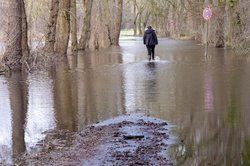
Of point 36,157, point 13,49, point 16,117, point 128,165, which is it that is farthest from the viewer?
point 13,49

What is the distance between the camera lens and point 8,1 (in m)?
22.9

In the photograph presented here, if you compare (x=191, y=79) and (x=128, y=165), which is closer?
(x=128, y=165)

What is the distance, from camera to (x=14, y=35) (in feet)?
74.9

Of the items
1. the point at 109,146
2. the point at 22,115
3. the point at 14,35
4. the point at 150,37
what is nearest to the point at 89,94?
the point at 22,115

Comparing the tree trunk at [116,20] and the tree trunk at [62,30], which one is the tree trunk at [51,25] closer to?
the tree trunk at [62,30]

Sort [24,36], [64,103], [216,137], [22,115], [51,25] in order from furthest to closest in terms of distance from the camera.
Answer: [51,25], [24,36], [64,103], [22,115], [216,137]

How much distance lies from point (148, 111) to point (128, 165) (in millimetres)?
4371

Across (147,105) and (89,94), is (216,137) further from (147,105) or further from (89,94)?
(89,94)

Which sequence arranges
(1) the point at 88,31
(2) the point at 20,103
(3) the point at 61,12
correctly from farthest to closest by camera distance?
(1) the point at 88,31, (3) the point at 61,12, (2) the point at 20,103

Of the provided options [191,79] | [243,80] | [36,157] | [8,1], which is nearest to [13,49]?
[8,1]

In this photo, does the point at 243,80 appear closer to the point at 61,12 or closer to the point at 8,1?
the point at 8,1

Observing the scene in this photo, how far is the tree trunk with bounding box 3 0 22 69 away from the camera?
Answer: 73.4 ft

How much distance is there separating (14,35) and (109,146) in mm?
15529

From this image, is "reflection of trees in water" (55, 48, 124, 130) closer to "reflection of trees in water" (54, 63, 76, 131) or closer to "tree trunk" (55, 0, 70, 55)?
"reflection of trees in water" (54, 63, 76, 131)
